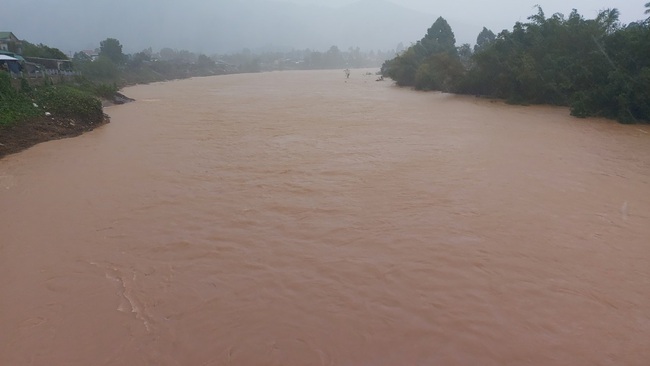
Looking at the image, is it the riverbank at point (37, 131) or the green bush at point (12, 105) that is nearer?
the riverbank at point (37, 131)

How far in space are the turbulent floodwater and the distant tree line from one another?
5.60m

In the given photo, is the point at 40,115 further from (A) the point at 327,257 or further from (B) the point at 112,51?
(B) the point at 112,51

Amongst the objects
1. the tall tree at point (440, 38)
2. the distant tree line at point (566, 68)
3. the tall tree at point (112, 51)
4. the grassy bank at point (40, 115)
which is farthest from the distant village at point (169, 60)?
the tall tree at point (440, 38)

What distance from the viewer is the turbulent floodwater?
10.9ft

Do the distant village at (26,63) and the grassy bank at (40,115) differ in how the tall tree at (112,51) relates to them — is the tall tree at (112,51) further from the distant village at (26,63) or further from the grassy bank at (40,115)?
the grassy bank at (40,115)

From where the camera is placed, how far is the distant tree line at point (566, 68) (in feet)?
46.2

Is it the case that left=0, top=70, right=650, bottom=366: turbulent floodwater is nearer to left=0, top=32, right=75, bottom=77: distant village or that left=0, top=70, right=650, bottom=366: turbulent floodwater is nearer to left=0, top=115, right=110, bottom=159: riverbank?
left=0, top=115, right=110, bottom=159: riverbank

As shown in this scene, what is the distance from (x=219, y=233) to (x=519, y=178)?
5135 millimetres

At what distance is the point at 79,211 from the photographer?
6199 mm

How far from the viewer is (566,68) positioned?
17.3 meters

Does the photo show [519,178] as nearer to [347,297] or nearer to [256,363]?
[347,297]

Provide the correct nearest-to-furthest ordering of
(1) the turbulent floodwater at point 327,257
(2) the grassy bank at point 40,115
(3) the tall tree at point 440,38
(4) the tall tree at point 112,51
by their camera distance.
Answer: (1) the turbulent floodwater at point 327,257 < (2) the grassy bank at point 40,115 < (3) the tall tree at point 440,38 < (4) the tall tree at point 112,51

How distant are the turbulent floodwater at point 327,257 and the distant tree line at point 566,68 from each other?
18.4 ft

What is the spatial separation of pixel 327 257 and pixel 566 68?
16.6 metres
